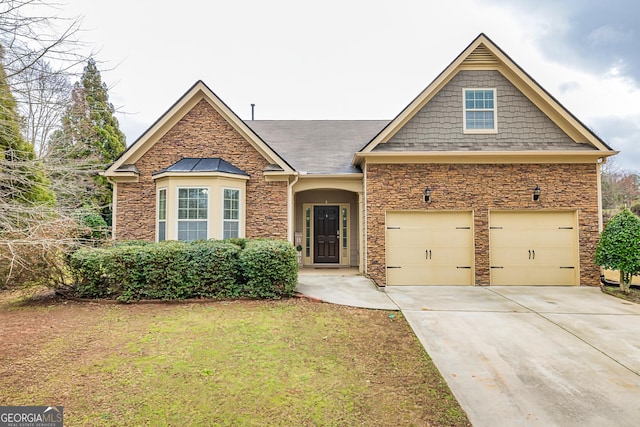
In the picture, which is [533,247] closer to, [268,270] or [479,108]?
[479,108]

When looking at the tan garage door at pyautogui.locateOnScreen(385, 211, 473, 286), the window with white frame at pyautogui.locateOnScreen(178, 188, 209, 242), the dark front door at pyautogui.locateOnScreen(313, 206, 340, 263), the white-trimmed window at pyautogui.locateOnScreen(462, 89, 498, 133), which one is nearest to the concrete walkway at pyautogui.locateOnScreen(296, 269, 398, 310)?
the tan garage door at pyautogui.locateOnScreen(385, 211, 473, 286)

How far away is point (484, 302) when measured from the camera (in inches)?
285

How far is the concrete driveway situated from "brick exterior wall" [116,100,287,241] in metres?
4.59

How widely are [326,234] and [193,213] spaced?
5187mm

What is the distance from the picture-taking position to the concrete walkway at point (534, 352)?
315 cm

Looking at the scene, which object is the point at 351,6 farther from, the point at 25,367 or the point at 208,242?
the point at 25,367

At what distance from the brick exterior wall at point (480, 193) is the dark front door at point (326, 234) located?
3419mm

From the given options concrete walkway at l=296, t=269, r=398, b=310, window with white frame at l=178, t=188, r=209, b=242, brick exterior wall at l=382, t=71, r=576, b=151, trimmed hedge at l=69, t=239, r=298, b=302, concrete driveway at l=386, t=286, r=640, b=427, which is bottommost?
concrete driveway at l=386, t=286, r=640, b=427

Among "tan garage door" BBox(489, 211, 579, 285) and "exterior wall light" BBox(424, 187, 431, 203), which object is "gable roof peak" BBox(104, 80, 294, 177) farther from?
"tan garage door" BBox(489, 211, 579, 285)

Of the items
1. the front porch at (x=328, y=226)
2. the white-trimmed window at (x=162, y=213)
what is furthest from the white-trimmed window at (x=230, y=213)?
the front porch at (x=328, y=226)

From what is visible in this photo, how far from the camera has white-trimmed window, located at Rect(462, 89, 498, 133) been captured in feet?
31.3

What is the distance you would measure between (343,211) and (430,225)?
4.02 meters

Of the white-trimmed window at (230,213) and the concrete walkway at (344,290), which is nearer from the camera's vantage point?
the concrete walkway at (344,290)

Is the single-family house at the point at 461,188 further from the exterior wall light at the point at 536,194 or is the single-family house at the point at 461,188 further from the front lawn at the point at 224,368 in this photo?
the front lawn at the point at 224,368
